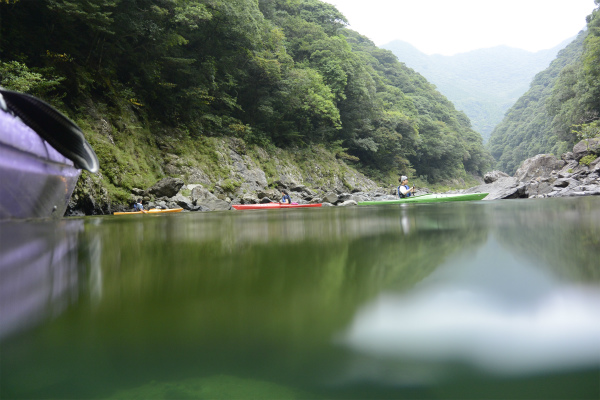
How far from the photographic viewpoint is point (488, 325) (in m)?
0.46

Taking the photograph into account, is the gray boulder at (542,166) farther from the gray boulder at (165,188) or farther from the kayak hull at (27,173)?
the kayak hull at (27,173)

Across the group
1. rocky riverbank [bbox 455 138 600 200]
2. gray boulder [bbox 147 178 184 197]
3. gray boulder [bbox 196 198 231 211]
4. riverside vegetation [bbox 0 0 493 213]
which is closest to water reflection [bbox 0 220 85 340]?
riverside vegetation [bbox 0 0 493 213]

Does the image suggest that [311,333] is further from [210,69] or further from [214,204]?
[210,69]

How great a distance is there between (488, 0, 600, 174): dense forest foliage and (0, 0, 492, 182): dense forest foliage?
1209cm

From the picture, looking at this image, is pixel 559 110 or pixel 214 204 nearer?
pixel 214 204

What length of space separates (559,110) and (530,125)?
2734 cm

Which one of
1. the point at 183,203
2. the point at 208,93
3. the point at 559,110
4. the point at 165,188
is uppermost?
the point at 559,110

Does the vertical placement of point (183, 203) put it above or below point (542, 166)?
below

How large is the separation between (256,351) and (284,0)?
27225 millimetres

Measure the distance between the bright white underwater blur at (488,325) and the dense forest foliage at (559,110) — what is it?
21900 mm

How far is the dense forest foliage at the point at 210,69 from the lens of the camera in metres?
8.76

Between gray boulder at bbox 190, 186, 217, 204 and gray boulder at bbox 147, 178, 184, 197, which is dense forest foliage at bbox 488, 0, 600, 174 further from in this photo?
gray boulder at bbox 147, 178, 184, 197

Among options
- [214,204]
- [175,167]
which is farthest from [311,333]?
[175,167]

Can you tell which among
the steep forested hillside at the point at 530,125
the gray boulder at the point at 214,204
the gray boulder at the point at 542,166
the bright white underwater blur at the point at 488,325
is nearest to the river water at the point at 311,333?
the bright white underwater blur at the point at 488,325
